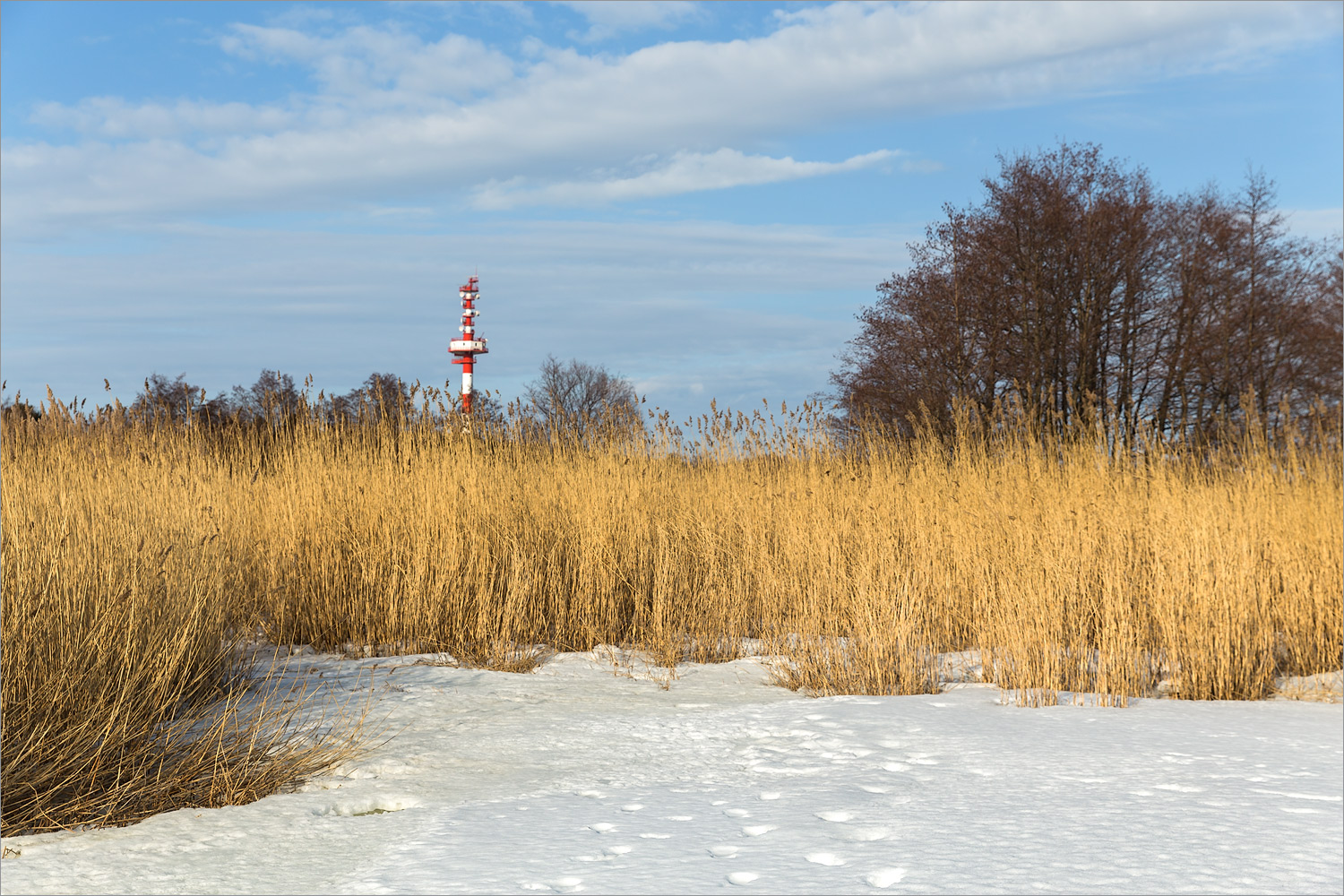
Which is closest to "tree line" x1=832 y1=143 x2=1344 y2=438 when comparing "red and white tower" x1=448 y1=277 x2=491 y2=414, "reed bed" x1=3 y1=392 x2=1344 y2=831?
"reed bed" x1=3 y1=392 x2=1344 y2=831

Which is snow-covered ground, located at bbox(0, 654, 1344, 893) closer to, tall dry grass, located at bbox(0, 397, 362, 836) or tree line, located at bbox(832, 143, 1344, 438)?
tall dry grass, located at bbox(0, 397, 362, 836)

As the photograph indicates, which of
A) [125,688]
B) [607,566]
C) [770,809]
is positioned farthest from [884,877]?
[607,566]

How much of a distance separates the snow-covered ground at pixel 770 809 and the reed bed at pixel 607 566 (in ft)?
1.32

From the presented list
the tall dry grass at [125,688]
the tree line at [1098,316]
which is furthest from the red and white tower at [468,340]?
the tall dry grass at [125,688]

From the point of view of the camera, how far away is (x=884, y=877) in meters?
2.50

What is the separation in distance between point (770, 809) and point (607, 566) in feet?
12.5

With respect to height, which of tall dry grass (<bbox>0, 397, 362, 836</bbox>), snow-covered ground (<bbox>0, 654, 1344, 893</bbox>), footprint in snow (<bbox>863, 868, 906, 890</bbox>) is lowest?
snow-covered ground (<bbox>0, 654, 1344, 893</bbox>)

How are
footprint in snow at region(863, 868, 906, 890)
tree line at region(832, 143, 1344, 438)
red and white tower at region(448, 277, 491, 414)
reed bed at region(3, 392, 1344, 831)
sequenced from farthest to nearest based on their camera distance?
red and white tower at region(448, 277, 491, 414)
tree line at region(832, 143, 1344, 438)
reed bed at region(3, 392, 1344, 831)
footprint in snow at region(863, 868, 906, 890)

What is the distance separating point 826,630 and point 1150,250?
21151mm

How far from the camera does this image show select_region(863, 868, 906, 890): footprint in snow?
2450 mm

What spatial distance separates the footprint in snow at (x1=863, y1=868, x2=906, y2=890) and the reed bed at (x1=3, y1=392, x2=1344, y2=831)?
1.99 metres

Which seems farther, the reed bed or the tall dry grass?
the reed bed

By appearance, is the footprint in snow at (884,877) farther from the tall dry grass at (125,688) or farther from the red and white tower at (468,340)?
the red and white tower at (468,340)

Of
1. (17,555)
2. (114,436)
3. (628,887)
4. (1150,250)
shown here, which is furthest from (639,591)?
(1150,250)
